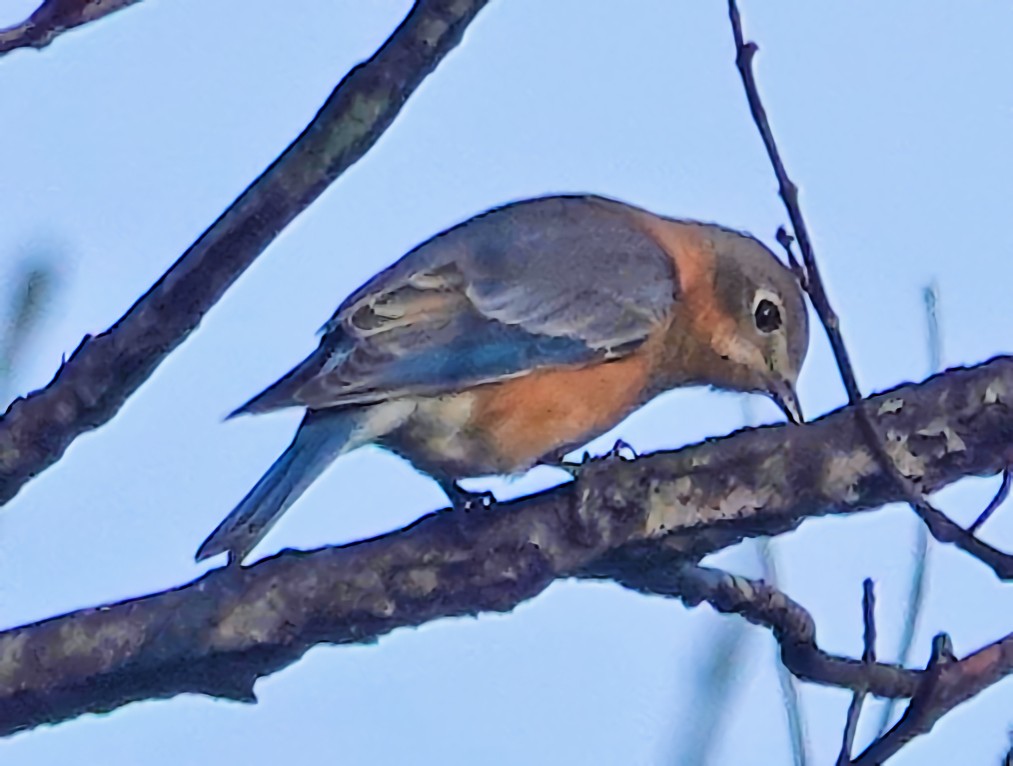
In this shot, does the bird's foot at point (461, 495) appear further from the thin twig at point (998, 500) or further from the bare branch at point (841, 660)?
the thin twig at point (998, 500)

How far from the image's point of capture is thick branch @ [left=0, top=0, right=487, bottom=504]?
9.61 feet

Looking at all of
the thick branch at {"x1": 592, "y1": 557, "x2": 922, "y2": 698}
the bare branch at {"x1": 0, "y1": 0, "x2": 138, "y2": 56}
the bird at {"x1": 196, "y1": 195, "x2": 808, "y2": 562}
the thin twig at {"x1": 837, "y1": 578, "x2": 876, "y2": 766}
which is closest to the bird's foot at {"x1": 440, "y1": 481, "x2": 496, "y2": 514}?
the bird at {"x1": 196, "y1": 195, "x2": 808, "y2": 562}

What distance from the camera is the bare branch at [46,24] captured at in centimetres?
219

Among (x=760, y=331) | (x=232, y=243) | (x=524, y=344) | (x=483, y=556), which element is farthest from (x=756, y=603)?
(x=760, y=331)

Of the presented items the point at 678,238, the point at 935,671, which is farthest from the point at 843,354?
the point at 678,238

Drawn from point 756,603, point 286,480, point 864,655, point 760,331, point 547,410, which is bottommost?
point 864,655

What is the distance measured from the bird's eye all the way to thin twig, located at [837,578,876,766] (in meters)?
2.19

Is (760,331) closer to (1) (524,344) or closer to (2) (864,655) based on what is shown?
(1) (524,344)

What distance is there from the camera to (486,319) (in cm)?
416

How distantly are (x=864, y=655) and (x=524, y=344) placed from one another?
1639 mm

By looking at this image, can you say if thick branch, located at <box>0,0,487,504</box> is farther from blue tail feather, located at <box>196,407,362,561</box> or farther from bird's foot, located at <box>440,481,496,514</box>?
bird's foot, located at <box>440,481,496,514</box>

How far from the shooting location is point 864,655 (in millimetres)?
2631

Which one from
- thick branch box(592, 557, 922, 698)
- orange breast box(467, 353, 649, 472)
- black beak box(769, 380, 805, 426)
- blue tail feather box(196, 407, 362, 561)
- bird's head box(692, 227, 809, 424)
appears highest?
bird's head box(692, 227, 809, 424)

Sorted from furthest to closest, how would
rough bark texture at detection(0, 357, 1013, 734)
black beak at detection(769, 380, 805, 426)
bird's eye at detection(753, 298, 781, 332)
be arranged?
bird's eye at detection(753, 298, 781, 332), black beak at detection(769, 380, 805, 426), rough bark texture at detection(0, 357, 1013, 734)
